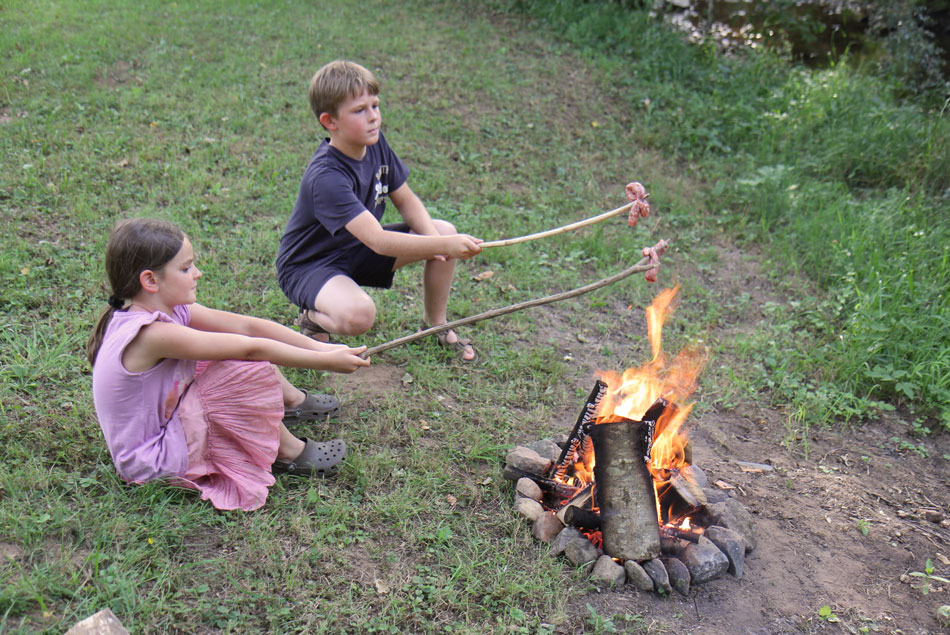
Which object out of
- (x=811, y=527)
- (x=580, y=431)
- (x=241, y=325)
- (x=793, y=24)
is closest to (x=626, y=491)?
(x=580, y=431)

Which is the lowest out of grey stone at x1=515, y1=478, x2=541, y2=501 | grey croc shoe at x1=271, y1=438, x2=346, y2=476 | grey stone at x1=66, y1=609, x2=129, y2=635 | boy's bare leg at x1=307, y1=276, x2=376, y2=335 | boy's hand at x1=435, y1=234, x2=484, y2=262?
grey stone at x1=66, y1=609, x2=129, y2=635

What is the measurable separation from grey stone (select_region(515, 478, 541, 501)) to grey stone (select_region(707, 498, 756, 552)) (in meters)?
0.71

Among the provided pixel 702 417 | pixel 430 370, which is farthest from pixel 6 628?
pixel 702 417

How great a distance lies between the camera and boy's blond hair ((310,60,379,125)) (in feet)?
10.9

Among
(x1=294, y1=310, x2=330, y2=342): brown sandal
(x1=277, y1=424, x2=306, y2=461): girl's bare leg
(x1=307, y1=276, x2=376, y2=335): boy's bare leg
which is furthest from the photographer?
(x1=294, y1=310, x2=330, y2=342): brown sandal

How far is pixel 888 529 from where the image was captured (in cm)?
323

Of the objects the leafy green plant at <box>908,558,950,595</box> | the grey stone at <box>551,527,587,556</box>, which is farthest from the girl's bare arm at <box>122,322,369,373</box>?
the leafy green plant at <box>908,558,950,595</box>

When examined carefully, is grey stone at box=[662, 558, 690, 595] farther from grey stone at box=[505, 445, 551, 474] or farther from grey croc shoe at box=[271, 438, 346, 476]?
grey croc shoe at box=[271, 438, 346, 476]

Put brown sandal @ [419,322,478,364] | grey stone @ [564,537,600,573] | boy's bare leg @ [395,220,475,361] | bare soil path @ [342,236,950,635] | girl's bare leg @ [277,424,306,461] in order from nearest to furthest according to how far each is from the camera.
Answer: bare soil path @ [342,236,950,635], grey stone @ [564,537,600,573], girl's bare leg @ [277,424,306,461], boy's bare leg @ [395,220,475,361], brown sandal @ [419,322,478,364]

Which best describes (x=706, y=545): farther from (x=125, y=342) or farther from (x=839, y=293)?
(x=839, y=293)

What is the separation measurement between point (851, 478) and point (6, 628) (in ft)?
11.4

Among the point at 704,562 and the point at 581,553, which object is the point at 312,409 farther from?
the point at 704,562

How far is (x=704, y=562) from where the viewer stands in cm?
282

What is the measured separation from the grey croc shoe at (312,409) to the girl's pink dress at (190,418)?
455 millimetres
